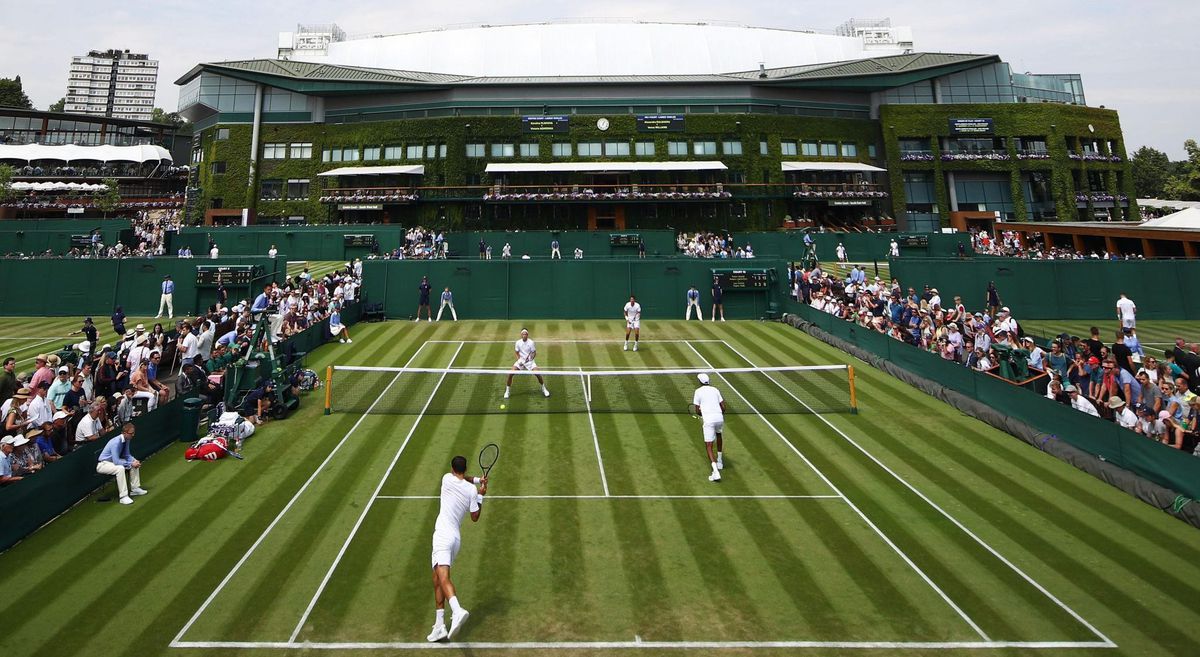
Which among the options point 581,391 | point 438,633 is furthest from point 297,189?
point 438,633

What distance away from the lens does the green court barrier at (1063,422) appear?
10.2 m

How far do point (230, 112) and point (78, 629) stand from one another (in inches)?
2874

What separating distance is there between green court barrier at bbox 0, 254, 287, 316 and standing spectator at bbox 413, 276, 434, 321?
751 centimetres

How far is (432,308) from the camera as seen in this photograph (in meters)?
30.8

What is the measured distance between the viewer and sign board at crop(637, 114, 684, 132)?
201 ft

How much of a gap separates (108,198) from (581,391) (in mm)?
85160

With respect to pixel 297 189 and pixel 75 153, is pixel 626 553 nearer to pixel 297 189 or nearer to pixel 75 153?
pixel 297 189

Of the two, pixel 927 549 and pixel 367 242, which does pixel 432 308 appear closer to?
pixel 367 242

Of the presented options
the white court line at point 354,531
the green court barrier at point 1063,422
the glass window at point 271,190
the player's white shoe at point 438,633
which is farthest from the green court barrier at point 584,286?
the glass window at point 271,190

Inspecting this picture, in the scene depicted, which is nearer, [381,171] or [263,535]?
[263,535]

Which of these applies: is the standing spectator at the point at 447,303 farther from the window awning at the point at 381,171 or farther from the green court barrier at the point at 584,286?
the window awning at the point at 381,171

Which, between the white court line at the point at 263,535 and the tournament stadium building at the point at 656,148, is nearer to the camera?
the white court line at the point at 263,535

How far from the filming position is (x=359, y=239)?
43.6 meters

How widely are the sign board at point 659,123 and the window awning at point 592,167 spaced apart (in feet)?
14.5
